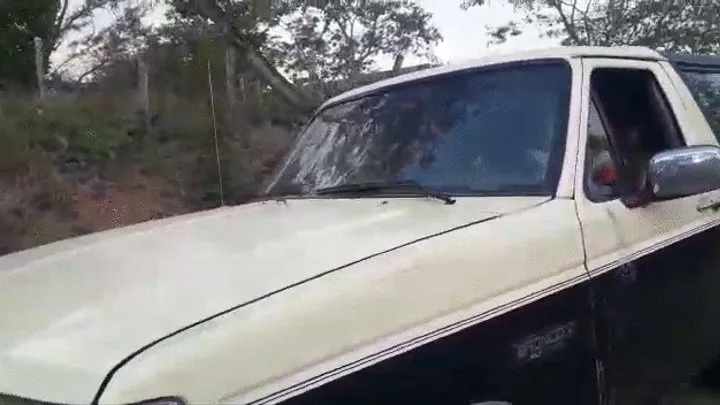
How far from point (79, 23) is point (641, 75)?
864 inches

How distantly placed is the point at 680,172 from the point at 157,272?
189 centimetres

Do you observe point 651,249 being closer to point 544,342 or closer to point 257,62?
point 544,342

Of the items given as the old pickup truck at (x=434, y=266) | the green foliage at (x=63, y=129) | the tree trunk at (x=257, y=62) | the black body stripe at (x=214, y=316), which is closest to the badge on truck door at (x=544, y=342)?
the old pickup truck at (x=434, y=266)

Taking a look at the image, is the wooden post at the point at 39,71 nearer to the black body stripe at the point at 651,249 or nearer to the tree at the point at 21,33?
the tree at the point at 21,33

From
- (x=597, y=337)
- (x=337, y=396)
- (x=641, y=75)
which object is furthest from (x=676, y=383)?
(x=337, y=396)

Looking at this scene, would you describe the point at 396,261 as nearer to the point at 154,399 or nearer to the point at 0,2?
the point at 154,399

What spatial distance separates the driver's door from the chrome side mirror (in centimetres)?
13

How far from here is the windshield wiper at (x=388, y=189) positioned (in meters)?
3.15

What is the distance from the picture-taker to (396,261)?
234 cm

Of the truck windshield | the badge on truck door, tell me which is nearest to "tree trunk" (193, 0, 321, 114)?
the truck windshield

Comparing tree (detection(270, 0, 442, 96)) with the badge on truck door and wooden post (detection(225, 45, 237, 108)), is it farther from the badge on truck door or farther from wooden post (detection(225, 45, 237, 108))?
the badge on truck door

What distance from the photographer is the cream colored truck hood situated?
1.84m

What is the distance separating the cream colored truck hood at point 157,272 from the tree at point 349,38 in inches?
568

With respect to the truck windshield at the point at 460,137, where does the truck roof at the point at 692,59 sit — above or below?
above
